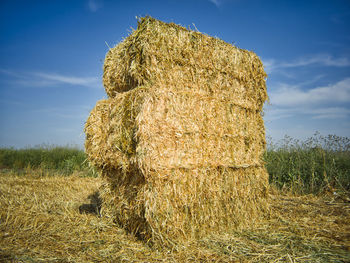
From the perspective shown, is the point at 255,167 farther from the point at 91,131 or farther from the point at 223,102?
the point at 91,131

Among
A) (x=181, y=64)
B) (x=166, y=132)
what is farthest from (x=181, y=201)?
(x=181, y=64)

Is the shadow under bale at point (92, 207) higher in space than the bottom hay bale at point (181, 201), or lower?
lower

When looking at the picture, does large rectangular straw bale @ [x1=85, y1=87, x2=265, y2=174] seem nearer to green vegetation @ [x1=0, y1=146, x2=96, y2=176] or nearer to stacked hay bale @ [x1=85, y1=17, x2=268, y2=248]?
stacked hay bale @ [x1=85, y1=17, x2=268, y2=248]

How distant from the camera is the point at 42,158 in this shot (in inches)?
480

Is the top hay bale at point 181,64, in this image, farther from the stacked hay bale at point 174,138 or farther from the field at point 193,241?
the field at point 193,241

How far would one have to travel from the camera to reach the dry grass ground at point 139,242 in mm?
3119

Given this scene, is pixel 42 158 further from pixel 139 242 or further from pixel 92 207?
pixel 139 242

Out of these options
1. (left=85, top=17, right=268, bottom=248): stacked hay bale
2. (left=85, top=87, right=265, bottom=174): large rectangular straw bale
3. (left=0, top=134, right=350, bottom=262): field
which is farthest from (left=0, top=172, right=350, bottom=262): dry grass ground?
(left=85, top=87, right=265, bottom=174): large rectangular straw bale

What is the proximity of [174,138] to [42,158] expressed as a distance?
1093 cm

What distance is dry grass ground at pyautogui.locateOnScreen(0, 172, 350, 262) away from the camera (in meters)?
3.12

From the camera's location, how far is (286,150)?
835 centimetres

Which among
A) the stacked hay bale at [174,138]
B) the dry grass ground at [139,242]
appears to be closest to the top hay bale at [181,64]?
the stacked hay bale at [174,138]

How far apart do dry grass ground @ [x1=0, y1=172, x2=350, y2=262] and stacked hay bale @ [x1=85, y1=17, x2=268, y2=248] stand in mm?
284

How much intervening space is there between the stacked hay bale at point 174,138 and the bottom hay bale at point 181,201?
0.01 meters
